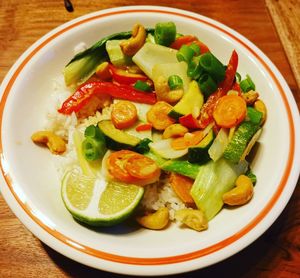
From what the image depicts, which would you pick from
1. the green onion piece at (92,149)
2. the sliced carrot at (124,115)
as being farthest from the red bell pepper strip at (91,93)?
the green onion piece at (92,149)

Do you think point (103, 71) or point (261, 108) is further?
point (103, 71)

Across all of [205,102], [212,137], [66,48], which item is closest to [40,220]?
[212,137]

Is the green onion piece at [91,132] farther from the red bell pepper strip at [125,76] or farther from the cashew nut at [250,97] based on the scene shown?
the cashew nut at [250,97]

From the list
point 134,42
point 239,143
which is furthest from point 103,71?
point 239,143

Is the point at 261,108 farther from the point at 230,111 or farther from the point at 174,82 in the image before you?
the point at 174,82

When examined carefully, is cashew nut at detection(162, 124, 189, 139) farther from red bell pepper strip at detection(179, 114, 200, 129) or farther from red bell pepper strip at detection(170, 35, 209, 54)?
red bell pepper strip at detection(170, 35, 209, 54)

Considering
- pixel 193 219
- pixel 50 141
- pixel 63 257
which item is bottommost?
pixel 63 257

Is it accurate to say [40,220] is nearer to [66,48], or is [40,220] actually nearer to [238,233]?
[238,233]
